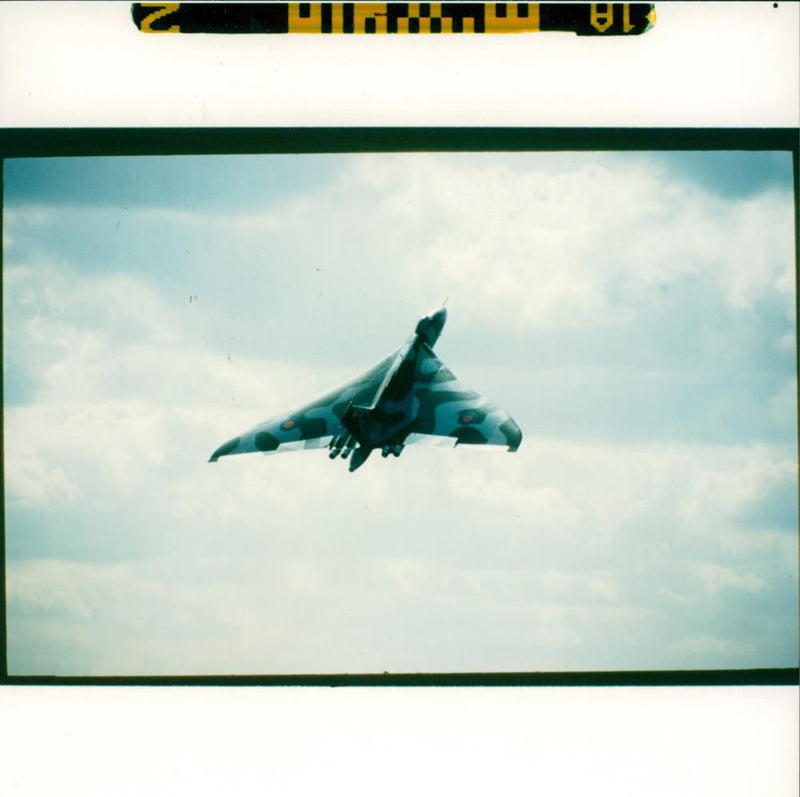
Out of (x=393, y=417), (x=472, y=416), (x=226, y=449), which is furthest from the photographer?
(x=393, y=417)

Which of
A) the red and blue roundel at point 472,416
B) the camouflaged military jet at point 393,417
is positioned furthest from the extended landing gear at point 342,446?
the red and blue roundel at point 472,416

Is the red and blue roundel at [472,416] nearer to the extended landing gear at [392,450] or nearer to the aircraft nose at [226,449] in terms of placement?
the extended landing gear at [392,450]

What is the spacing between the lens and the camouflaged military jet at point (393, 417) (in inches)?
190

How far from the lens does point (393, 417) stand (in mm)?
5102

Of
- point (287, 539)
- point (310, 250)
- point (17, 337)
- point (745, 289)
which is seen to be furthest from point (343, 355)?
point (745, 289)

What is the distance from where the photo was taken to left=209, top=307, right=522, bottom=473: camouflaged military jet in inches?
190

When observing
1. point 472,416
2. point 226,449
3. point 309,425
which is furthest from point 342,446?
point 472,416

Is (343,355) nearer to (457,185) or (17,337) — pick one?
(457,185)

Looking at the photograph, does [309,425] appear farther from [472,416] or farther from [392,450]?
[472,416]

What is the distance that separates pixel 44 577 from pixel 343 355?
6.67 feet

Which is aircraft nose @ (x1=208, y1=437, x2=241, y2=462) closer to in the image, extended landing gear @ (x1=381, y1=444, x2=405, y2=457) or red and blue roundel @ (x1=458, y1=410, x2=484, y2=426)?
extended landing gear @ (x1=381, y1=444, x2=405, y2=457)

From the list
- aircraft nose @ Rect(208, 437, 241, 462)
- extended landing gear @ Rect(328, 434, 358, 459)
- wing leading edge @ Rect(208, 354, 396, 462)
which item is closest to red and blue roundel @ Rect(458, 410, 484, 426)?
wing leading edge @ Rect(208, 354, 396, 462)

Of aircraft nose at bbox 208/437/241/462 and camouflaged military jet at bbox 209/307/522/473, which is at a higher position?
camouflaged military jet at bbox 209/307/522/473

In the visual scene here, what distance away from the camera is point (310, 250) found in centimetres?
487
